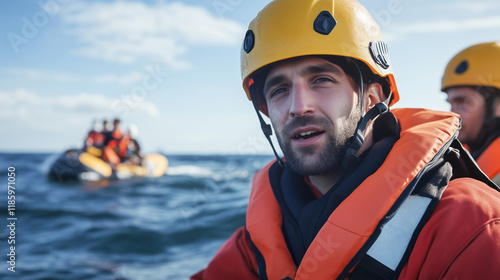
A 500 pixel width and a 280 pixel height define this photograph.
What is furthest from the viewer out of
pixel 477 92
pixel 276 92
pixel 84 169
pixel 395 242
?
pixel 84 169

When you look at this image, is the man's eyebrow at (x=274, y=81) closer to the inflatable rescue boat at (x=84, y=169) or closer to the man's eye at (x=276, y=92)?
the man's eye at (x=276, y=92)

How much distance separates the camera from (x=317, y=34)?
234 centimetres

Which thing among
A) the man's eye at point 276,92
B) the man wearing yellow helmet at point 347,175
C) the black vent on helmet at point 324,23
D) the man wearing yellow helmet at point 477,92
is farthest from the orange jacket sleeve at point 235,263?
the man wearing yellow helmet at point 477,92

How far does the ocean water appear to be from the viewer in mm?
6285

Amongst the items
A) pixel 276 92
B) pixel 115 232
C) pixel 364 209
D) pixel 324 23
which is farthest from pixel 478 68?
pixel 115 232

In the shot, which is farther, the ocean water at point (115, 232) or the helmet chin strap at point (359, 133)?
the ocean water at point (115, 232)

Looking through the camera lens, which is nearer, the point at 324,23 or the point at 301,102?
the point at 301,102

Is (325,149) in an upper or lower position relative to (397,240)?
upper

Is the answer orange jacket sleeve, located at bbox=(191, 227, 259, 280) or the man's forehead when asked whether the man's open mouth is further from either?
orange jacket sleeve, located at bbox=(191, 227, 259, 280)

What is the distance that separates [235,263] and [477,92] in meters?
3.41

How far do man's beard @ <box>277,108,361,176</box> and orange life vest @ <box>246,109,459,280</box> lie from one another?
0.30 m

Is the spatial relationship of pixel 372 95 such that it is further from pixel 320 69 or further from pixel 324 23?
pixel 324 23

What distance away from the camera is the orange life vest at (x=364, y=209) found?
187 centimetres

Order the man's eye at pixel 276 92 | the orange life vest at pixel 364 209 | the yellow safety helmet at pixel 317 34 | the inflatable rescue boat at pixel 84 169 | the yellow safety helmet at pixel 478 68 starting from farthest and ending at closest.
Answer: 1. the inflatable rescue boat at pixel 84 169
2. the yellow safety helmet at pixel 478 68
3. the man's eye at pixel 276 92
4. the yellow safety helmet at pixel 317 34
5. the orange life vest at pixel 364 209
